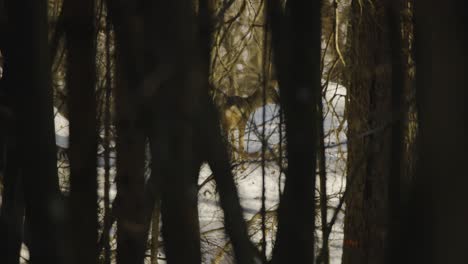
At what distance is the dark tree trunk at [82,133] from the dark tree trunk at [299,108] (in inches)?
19.4

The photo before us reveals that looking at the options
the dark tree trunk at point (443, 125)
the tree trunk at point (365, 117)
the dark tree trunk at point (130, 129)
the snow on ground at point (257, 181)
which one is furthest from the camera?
the tree trunk at point (365, 117)

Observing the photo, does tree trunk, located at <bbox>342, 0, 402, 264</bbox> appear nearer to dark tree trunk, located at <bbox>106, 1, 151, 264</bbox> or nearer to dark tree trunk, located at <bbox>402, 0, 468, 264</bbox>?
dark tree trunk, located at <bbox>106, 1, 151, 264</bbox>

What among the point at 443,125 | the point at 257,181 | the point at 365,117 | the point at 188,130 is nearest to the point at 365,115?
the point at 365,117

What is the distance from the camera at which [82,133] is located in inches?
75.4

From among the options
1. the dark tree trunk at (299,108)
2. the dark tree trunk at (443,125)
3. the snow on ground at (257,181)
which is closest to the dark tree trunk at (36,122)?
the dark tree trunk at (299,108)

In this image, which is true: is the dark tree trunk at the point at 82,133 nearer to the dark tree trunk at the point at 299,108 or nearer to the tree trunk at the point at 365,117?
the dark tree trunk at the point at 299,108

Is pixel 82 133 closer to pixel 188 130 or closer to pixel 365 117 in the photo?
pixel 188 130

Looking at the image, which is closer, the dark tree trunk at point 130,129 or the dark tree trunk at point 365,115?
the dark tree trunk at point 130,129

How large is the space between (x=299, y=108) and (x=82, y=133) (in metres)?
0.58

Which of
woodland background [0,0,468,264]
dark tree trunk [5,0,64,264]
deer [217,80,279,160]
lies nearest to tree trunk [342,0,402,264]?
deer [217,80,279,160]

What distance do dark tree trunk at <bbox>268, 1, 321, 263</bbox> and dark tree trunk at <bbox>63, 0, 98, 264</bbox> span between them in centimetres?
49

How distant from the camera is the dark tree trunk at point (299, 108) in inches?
68.5

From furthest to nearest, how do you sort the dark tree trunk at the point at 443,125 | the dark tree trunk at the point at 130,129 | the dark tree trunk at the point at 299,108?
the dark tree trunk at the point at 130,129 < the dark tree trunk at the point at 299,108 < the dark tree trunk at the point at 443,125

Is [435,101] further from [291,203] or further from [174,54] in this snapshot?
[174,54]
